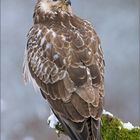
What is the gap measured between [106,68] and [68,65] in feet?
21.9

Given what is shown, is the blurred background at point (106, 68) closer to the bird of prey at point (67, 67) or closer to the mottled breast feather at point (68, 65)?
the bird of prey at point (67, 67)

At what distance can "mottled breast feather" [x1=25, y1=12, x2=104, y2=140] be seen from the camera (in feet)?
32.6

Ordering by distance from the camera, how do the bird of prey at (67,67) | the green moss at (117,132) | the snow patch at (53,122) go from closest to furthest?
the green moss at (117,132) → the bird of prey at (67,67) → the snow patch at (53,122)

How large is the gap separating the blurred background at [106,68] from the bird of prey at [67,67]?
358 cm

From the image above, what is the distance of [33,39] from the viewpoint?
10.8m

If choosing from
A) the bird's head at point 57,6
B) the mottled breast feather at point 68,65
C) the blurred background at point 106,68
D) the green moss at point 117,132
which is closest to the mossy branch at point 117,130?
the green moss at point 117,132

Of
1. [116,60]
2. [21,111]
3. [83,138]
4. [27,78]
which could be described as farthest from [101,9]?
[83,138]

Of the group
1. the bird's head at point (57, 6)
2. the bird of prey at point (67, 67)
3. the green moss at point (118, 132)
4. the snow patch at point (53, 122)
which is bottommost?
the green moss at point (118, 132)

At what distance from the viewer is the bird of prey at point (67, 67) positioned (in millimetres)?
9867

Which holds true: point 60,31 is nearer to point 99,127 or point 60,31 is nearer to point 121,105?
point 99,127

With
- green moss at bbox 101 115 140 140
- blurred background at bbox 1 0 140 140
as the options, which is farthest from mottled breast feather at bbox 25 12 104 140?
blurred background at bbox 1 0 140 140

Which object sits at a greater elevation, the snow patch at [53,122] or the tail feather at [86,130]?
the snow patch at [53,122]

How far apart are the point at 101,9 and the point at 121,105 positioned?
384cm

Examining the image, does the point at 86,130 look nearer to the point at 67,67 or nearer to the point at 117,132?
the point at 117,132
